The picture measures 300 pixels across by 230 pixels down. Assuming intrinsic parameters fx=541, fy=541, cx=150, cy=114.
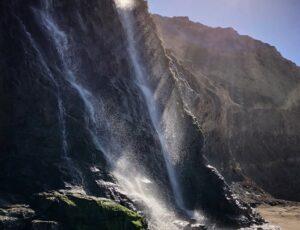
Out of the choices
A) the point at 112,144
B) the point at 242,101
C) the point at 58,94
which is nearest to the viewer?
the point at 58,94

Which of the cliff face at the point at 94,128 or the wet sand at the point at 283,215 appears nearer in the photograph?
the cliff face at the point at 94,128

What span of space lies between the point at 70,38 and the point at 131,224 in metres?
13.9

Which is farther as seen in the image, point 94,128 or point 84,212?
point 94,128

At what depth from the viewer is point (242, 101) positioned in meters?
83.2

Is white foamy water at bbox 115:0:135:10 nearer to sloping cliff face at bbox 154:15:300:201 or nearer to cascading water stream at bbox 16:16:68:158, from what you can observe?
sloping cliff face at bbox 154:15:300:201

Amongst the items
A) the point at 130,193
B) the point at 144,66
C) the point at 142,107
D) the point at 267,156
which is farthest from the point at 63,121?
the point at 267,156

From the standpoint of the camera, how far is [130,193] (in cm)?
2508

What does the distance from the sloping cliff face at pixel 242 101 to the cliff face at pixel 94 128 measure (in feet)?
35.4

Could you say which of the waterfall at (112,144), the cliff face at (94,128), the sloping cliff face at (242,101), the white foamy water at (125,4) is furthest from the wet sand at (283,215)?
the white foamy water at (125,4)

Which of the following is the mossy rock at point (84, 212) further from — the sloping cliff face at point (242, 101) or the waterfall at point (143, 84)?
the sloping cliff face at point (242, 101)

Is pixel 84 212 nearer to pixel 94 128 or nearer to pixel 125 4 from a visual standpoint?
pixel 94 128

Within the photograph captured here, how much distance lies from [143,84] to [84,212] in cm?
1821

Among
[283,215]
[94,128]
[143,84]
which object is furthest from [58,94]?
[283,215]

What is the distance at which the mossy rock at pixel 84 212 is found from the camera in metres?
18.8
